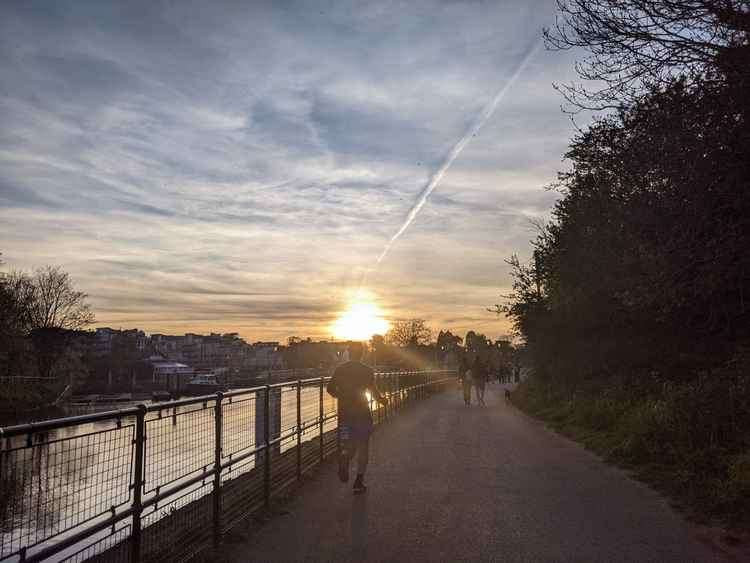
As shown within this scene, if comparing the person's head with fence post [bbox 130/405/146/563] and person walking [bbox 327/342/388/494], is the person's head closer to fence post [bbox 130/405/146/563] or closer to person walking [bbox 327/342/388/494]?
person walking [bbox 327/342/388/494]

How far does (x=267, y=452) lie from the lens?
857cm

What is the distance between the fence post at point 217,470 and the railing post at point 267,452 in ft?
4.73

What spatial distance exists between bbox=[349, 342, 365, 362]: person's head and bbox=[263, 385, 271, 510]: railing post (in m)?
1.96

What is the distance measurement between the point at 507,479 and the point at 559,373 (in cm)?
1664

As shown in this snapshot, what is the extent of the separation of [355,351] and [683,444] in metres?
4.98

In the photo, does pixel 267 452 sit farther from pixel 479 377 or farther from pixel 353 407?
pixel 479 377

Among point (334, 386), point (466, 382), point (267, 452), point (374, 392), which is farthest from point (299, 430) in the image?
point (466, 382)

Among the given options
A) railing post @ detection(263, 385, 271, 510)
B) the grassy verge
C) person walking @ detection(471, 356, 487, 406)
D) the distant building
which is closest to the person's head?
railing post @ detection(263, 385, 271, 510)

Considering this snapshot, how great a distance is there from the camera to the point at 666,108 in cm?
957

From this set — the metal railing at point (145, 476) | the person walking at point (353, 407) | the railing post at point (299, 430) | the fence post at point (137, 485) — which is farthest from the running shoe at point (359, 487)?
the fence post at point (137, 485)

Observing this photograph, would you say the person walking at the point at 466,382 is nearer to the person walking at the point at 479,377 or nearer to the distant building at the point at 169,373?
the person walking at the point at 479,377

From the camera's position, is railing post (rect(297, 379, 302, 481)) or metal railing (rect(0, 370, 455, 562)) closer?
metal railing (rect(0, 370, 455, 562))

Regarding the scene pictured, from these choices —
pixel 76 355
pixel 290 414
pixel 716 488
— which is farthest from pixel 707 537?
pixel 76 355

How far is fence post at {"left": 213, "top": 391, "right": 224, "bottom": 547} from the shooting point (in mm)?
6812
